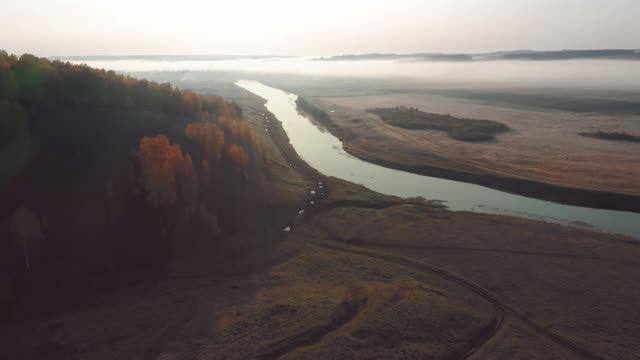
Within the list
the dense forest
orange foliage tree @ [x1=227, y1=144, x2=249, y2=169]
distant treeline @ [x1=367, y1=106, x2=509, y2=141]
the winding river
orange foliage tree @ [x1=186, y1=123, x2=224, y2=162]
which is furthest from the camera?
distant treeline @ [x1=367, y1=106, x2=509, y2=141]

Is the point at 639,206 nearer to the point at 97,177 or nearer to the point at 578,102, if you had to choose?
the point at 97,177

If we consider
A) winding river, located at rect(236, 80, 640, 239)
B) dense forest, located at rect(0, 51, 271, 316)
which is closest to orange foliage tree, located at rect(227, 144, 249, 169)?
dense forest, located at rect(0, 51, 271, 316)

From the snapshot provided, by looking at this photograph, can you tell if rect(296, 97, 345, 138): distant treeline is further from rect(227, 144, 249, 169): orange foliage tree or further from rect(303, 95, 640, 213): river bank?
rect(227, 144, 249, 169): orange foliage tree

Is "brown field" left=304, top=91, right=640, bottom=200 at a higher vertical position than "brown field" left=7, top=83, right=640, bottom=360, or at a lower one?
higher

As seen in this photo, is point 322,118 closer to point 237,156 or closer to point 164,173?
point 237,156

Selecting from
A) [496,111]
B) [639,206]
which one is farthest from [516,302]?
[496,111]

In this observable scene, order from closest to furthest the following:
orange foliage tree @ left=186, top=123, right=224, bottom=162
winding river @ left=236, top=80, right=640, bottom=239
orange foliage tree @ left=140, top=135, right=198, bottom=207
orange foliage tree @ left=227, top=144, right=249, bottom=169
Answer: orange foliage tree @ left=140, top=135, right=198, bottom=207 < winding river @ left=236, top=80, right=640, bottom=239 < orange foliage tree @ left=186, top=123, right=224, bottom=162 < orange foliage tree @ left=227, top=144, right=249, bottom=169

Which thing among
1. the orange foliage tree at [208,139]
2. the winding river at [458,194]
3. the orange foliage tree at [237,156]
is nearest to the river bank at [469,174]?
the winding river at [458,194]
